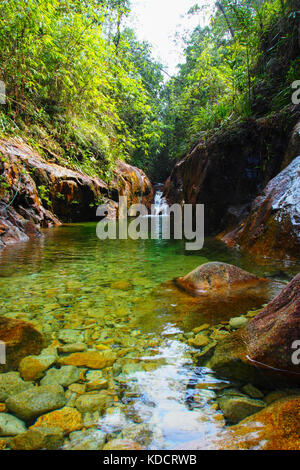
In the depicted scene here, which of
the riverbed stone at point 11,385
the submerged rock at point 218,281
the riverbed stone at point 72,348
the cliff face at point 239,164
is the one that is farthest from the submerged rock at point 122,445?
the cliff face at point 239,164

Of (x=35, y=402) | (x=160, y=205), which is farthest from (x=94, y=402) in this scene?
(x=160, y=205)

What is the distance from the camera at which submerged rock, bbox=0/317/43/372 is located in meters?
1.40

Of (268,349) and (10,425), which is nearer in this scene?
(10,425)

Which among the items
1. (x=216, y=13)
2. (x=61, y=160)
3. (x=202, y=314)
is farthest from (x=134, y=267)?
(x=216, y=13)

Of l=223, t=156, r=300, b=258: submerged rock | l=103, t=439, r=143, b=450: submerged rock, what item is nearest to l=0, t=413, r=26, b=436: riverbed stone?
l=103, t=439, r=143, b=450: submerged rock

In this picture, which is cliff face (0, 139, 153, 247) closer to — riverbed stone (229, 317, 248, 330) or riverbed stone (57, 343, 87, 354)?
riverbed stone (57, 343, 87, 354)

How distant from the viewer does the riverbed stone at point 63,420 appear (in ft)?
3.24

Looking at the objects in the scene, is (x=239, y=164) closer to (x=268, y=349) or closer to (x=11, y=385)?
(x=268, y=349)

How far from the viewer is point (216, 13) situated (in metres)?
15.7

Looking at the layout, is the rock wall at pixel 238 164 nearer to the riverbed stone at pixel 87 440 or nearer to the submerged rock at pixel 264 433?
the submerged rock at pixel 264 433

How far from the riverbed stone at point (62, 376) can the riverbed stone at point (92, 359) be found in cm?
5

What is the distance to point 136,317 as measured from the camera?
201 centimetres

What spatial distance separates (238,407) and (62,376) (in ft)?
2.69
